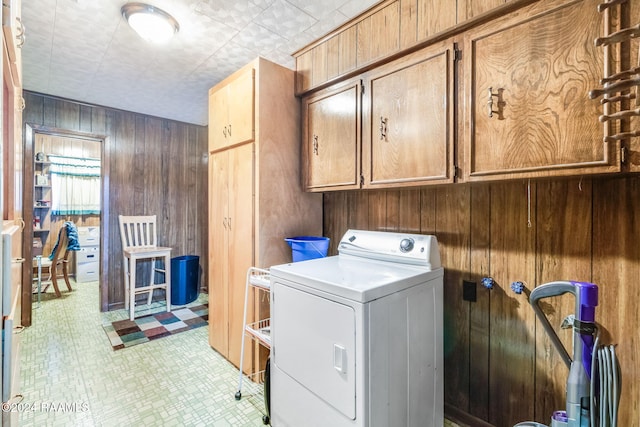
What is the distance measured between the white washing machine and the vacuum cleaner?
1.90 feet

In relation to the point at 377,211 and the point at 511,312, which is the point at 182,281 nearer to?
the point at 377,211

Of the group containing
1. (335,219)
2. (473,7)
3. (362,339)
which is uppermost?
(473,7)

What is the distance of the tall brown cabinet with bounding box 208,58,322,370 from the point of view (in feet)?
7.21

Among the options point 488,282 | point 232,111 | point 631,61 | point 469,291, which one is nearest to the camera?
point 631,61

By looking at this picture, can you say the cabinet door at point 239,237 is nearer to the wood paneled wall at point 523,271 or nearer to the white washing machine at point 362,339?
the white washing machine at point 362,339

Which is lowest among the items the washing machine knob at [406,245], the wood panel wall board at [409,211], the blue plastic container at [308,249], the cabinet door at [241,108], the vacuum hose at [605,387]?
the vacuum hose at [605,387]

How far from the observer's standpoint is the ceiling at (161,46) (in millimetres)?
1951

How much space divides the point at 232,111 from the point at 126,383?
2.25 m

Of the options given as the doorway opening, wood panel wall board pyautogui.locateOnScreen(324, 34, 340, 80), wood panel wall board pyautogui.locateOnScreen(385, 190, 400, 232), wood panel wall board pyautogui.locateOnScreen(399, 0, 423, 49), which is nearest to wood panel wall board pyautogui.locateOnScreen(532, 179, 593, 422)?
wood panel wall board pyautogui.locateOnScreen(385, 190, 400, 232)

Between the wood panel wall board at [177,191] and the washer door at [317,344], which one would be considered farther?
the wood panel wall board at [177,191]

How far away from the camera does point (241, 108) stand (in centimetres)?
A: 231

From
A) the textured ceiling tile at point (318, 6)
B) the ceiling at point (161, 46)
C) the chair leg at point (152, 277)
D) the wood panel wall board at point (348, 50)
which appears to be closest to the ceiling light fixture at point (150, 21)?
the ceiling at point (161, 46)

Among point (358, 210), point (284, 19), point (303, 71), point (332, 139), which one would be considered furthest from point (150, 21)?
point (358, 210)

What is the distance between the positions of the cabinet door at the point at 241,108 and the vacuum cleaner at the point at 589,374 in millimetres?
2053
